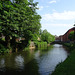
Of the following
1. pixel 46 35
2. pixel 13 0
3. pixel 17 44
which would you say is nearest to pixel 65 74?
pixel 13 0

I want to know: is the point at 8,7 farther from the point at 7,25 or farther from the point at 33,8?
the point at 33,8

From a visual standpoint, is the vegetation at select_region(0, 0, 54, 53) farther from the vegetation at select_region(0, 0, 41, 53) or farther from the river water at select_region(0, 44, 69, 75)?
the river water at select_region(0, 44, 69, 75)

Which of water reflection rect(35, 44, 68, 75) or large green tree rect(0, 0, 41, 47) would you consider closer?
water reflection rect(35, 44, 68, 75)

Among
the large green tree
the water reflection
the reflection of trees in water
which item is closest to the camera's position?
the reflection of trees in water

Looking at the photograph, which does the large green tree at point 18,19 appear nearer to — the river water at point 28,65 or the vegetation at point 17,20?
the vegetation at point 17,20

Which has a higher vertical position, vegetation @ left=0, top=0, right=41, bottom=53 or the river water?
vegetation @ left=0, top=0, right=41, bottom=53

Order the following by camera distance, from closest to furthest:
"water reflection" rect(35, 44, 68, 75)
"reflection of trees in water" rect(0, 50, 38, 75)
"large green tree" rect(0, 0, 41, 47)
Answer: "reflection of trees in water" rect(0, 50, 38, 75)
"water reflection" rect(35, 44, 68, 75)
"large green tree" rect(0, 0, 41, 47)

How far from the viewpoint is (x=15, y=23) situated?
28391mm

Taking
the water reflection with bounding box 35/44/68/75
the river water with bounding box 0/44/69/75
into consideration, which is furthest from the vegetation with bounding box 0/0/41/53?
the water reflection with bounding box 35/44/68/75

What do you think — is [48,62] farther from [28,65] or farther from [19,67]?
[19,67]

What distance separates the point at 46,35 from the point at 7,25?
66.6 metres

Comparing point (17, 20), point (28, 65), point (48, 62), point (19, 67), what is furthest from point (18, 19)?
point (19, 67)

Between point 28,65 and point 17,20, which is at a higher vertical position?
point 17,20

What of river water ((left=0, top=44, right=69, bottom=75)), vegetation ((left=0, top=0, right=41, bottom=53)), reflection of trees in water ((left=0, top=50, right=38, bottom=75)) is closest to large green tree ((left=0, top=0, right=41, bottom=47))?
vegetation ((left=0, top=0, right=41, bottom=53))
